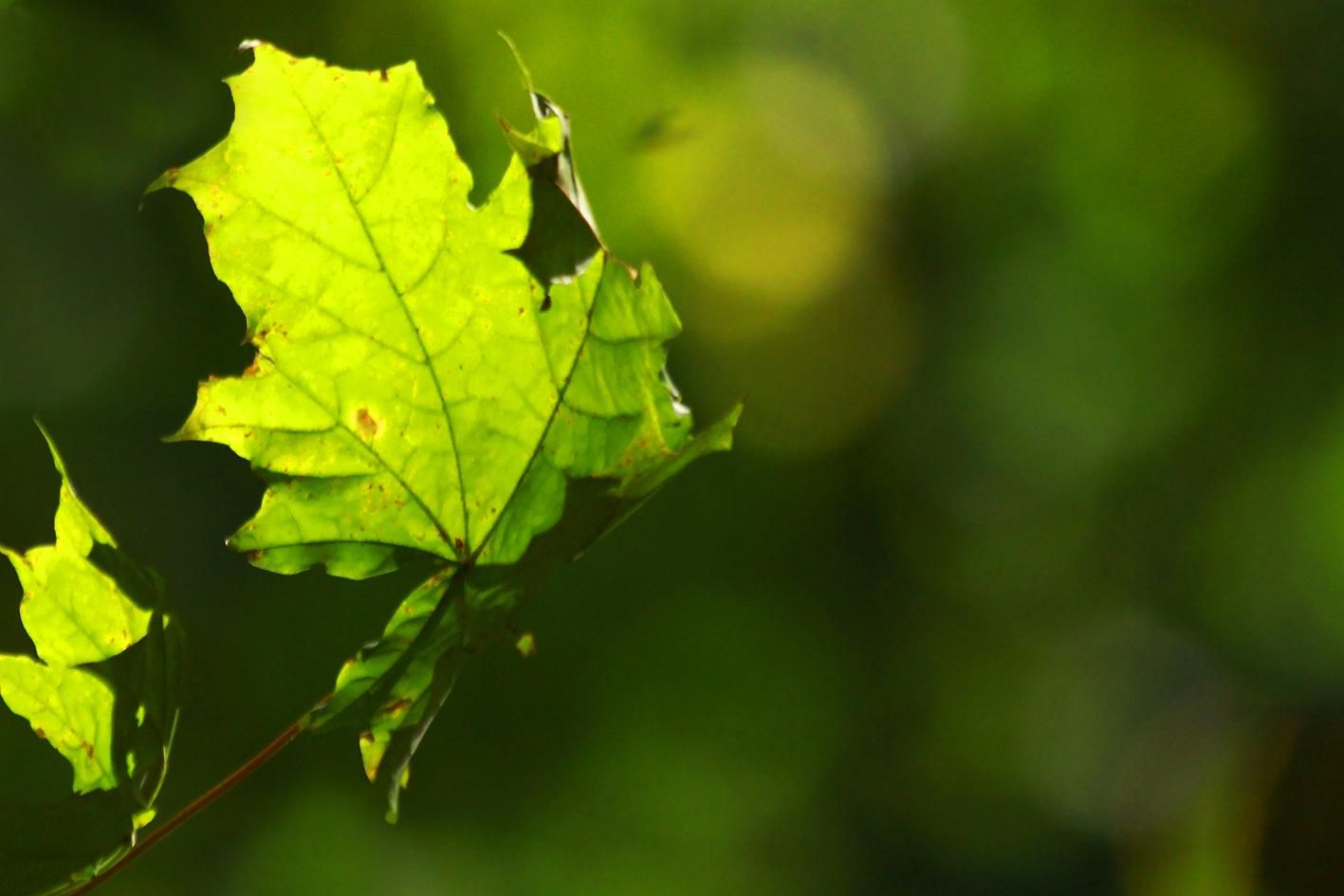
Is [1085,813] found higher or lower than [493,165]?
lower

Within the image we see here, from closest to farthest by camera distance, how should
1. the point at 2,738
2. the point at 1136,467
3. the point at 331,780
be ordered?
the point at 2,738
the point at 331,780
the point at 1136,467

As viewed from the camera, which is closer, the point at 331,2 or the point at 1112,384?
the point at 331,2

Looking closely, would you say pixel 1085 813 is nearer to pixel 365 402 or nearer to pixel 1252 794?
pixel 1252 794

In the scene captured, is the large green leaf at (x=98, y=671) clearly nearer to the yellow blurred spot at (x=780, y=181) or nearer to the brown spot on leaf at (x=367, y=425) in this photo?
the brown spot on leaf at (x=367, y=425)

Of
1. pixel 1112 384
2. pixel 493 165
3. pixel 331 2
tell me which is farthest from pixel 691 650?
pixel 331 2

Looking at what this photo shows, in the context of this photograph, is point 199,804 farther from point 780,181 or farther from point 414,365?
point 780,181

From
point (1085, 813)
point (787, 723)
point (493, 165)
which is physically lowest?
point (1085, 813)

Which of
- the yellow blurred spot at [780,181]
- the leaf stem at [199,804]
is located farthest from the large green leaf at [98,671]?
the yellow blurred spot at [780,181]

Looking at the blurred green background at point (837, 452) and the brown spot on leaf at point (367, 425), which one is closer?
the brown spot on leaf at point (367, 425)
